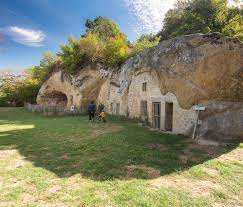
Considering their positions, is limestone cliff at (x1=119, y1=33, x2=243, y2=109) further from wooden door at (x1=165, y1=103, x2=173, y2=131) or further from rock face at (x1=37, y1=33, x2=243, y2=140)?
wooden door at (x1=165, y1=103, x2=173, y2=131)

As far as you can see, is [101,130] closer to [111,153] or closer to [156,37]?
[111,153]

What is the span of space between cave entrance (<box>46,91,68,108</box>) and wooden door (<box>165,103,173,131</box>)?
69.8 feet

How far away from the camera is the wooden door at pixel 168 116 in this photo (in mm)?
11926

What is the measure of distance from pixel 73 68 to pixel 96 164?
1775cm

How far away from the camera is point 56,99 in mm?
30797

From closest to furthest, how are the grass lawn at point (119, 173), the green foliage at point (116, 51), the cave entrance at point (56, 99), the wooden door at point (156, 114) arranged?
1. the grass lawn at point (119, 173)
2. the wooden door at point (156, 114)
3. the green foliage at point (116, 51)
4. the cave entrance at point (56, 99)

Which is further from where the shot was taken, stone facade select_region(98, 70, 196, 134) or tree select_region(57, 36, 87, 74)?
tree select_region(57, 36, 87, 74)

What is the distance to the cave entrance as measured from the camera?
29.7 metres

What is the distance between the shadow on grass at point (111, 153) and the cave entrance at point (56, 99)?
A: 1935 cm

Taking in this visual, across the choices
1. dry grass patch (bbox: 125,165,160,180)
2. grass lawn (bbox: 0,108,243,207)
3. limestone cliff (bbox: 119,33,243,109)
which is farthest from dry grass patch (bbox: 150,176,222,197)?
limestone cliff (bbox: 119,33,243,109)

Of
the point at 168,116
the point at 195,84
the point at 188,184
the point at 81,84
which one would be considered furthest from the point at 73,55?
the point at 188,184

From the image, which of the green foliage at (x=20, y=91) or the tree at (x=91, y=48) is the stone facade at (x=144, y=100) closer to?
the tree at (x=91, y=48)

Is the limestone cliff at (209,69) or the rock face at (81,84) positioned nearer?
the limestone cliff at (209,69)

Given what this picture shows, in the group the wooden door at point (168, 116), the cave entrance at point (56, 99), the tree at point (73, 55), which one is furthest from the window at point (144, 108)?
the cave entrance at point (56, 99)
